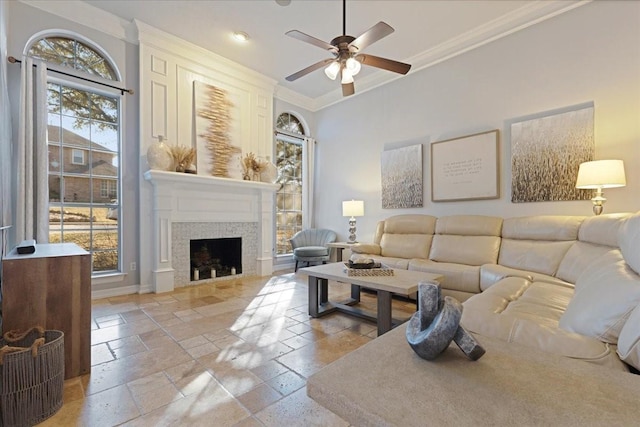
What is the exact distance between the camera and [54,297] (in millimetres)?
1800

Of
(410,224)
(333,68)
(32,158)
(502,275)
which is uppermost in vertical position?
(333,68)

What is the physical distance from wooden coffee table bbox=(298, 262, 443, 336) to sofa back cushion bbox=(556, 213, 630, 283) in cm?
105

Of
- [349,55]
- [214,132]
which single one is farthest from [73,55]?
[349,55]

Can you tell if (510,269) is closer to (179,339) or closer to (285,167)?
(179,339)

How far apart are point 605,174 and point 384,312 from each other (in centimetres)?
230

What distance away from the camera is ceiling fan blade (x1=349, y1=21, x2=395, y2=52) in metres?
2.18

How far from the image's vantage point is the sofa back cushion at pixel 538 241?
281 centimetres

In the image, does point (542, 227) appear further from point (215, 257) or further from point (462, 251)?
point (215, 257)

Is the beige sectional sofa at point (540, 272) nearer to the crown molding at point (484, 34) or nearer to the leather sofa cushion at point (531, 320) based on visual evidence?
the leather sofa cushion at point (531, 320)

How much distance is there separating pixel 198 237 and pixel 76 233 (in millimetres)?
1392

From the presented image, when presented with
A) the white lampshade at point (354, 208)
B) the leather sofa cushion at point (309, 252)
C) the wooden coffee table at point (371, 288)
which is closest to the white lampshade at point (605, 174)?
the wooden coffee table at point (371, 288)

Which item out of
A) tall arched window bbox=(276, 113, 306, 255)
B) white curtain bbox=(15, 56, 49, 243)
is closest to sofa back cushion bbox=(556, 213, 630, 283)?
tall arched window bbox=(276, 113, 306, 255)

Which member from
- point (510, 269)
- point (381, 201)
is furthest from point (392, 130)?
point (510, 269)

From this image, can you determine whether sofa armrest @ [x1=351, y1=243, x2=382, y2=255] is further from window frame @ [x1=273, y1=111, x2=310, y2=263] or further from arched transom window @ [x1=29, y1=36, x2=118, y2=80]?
arched transom window @ [x1=29, y1=36, x2=118, y2=80]
